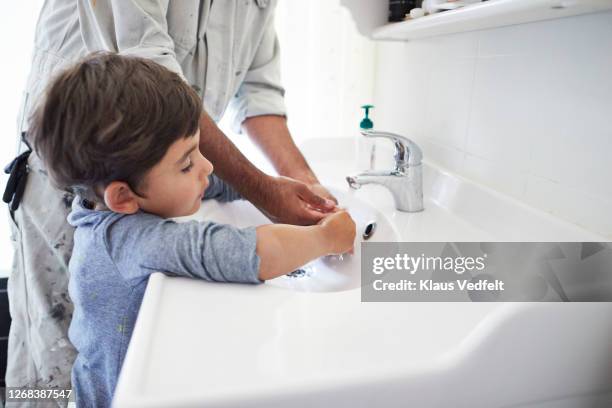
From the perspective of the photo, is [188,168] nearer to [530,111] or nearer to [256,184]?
[256,184]

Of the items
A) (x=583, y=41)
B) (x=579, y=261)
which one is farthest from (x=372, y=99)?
(x=579, y=261)

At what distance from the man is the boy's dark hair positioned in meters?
0.16

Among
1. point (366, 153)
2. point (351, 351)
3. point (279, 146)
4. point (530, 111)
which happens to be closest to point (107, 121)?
point (351, 351)

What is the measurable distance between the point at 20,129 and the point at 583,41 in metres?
1.02

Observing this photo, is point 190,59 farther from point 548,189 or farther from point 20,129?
point 548,189

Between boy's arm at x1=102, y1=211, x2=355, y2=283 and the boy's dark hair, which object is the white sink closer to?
boy's arm at x1=102, y1=211, x2=355, y2=283

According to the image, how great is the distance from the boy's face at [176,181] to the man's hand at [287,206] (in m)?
0.17

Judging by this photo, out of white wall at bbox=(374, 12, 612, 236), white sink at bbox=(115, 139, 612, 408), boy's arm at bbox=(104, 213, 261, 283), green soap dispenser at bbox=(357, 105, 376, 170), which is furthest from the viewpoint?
green soap dispenser at bbox=(357, 105, 376, 170)

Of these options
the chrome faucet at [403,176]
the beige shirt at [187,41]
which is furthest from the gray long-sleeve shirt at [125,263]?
the chrome faucet at [403,176]

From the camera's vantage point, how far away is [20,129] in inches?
34.5

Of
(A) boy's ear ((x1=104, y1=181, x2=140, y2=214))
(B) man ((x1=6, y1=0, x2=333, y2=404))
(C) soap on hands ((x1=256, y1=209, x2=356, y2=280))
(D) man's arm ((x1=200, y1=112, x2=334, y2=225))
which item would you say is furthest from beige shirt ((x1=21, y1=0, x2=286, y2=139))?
(C) soap on hands ((x1=256, y1=209, x2=356, y2=280))

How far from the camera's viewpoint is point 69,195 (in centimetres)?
83

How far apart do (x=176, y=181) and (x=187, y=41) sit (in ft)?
1.34

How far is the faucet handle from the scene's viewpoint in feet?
3.00
